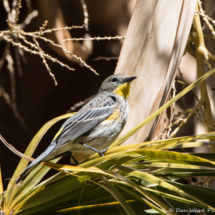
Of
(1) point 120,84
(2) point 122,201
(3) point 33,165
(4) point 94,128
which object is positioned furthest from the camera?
(1) point 120,84

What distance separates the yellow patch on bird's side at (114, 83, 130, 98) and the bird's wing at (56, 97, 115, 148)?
0.27 ft

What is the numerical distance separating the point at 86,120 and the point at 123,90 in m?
0.36

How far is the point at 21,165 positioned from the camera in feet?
4.94

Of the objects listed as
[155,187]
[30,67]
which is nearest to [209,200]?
[155,187]

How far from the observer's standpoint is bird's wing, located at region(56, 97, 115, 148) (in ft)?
4.76

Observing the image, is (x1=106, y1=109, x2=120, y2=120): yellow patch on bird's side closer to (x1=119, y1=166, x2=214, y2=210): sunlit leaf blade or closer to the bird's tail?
the bird's tail

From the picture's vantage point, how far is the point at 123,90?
1717mm

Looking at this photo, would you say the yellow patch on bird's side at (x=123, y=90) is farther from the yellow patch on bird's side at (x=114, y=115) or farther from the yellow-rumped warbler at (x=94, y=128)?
the yellow patch on bird's side at (x=114, y=115)

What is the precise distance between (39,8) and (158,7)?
128 cm

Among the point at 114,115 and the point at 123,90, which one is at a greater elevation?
the point at 123,90

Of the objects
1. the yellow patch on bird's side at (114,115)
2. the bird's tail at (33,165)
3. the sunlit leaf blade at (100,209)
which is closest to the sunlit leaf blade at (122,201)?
the sunlit leaf blade at (100,209)

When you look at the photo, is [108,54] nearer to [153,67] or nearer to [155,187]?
[153,67]

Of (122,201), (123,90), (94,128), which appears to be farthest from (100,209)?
(123,90)

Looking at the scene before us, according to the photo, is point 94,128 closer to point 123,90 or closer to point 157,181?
point 123,90
